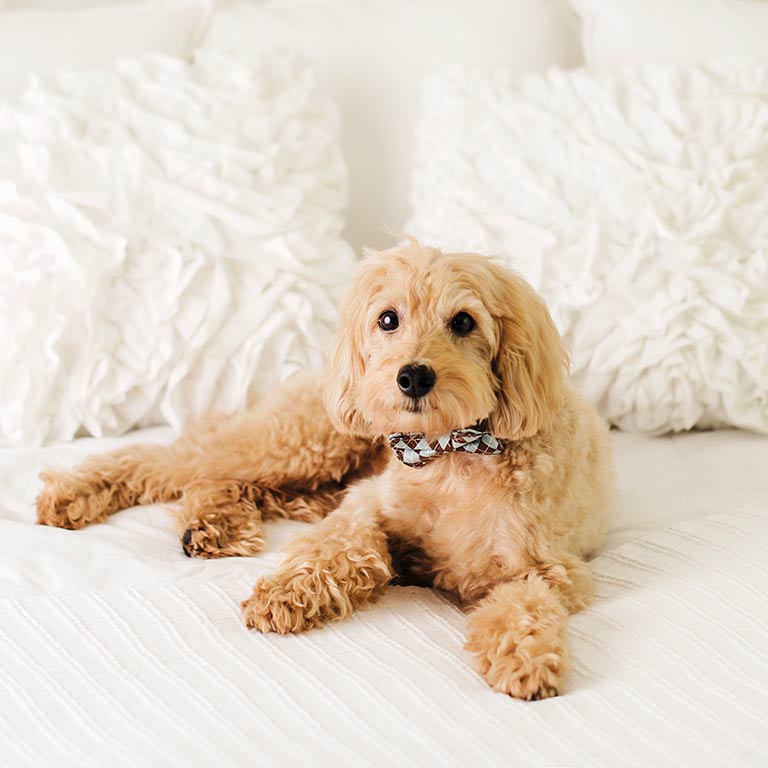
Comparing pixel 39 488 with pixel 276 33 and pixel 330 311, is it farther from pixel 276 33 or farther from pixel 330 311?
pixel 276 33

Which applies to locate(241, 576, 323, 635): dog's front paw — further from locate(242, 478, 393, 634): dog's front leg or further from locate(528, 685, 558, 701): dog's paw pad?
locate(528, 685, 558, 701): dog's paw pad

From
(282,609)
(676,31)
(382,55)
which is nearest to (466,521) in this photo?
(282,609)

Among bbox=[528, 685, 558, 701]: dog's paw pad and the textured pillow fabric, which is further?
the textured pillow fabric

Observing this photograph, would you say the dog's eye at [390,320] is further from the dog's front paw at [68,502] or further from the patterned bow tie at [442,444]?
the dog's front paw at [68,502]

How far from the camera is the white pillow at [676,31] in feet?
9.18

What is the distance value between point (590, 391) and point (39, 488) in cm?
143

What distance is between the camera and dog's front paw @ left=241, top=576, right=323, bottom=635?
5.51 ft

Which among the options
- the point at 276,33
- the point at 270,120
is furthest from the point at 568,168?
the point at 276,33

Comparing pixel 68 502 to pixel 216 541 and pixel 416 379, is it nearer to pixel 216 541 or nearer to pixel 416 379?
pixel 216 541

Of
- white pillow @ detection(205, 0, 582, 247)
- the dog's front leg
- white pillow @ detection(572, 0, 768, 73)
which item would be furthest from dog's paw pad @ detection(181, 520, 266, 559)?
white pillow @ detection(572, 0, 768, 73)

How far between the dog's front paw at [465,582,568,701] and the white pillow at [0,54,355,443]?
40.1 inches

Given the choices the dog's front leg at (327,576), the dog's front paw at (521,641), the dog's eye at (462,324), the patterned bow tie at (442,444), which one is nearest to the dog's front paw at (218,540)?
the dog's front leg at (327,576)

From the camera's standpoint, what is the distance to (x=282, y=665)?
5.19 ft

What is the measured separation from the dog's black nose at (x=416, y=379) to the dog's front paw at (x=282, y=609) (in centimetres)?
41
